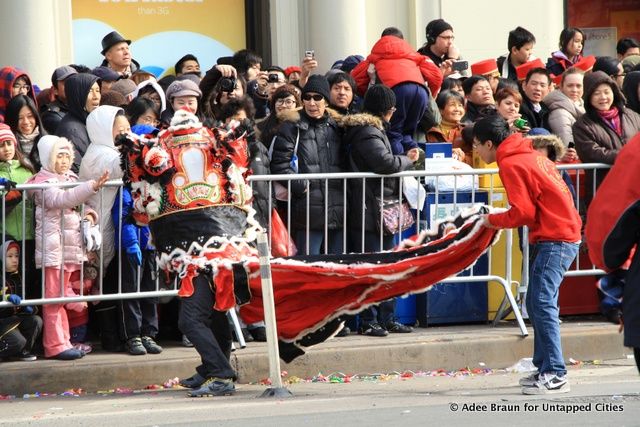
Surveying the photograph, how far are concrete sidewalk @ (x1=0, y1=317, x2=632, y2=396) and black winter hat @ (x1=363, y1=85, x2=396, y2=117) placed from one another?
1797 millimetres

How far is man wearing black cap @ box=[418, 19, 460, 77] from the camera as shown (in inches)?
559

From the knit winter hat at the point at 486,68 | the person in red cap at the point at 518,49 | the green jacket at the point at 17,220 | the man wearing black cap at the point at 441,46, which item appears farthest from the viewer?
the person in red cap at the point at 518,49

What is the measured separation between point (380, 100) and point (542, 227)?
2.52 metres

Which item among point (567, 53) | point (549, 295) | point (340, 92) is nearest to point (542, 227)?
point (549, 295)

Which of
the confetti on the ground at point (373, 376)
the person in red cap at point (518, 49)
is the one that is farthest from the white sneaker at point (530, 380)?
the person in red cap at point (518, 49)

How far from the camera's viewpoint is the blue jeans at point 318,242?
38.3 feet

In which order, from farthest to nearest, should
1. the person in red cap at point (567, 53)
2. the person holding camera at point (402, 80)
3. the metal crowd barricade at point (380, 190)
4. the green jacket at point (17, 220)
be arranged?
the person in red cap at point (567, 53), the person holding camera at point (402, 80), the metal crowd barricade at point (380, 190), the green jacket at point (17, 220)

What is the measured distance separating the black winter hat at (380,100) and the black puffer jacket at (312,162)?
1.18 ft

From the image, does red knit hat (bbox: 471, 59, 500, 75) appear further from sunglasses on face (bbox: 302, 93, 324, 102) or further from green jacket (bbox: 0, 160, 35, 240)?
green jacket (bbox: 0, 160, 35, 240)

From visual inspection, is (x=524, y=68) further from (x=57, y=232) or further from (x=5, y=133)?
(x=5, y=133)

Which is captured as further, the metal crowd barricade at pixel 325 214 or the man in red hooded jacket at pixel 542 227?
the metal crowd barricade at pixel 325 214

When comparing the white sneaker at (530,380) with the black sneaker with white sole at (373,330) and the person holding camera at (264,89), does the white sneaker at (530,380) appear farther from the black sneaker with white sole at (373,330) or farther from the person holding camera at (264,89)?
the person holding camera at (264,89)

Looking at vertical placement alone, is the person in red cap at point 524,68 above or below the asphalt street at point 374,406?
above

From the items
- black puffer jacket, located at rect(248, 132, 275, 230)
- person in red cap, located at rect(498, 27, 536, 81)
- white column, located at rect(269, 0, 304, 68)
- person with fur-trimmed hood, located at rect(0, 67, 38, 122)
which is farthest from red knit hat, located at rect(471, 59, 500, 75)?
person with fur-trimmed hood, located at rect(0, 67, 38, 122)
